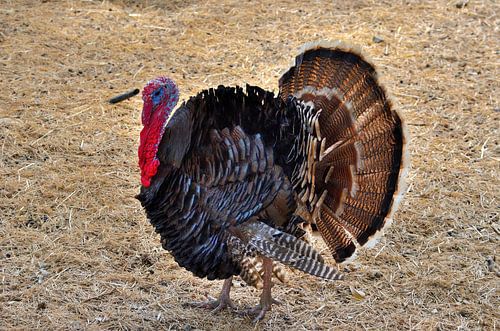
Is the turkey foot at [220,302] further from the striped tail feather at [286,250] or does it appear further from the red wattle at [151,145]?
the red wattle at [151,145]

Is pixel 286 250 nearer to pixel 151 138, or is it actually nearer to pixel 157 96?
pixel 151 138

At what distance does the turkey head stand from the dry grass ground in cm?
98

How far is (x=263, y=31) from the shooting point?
7676mm

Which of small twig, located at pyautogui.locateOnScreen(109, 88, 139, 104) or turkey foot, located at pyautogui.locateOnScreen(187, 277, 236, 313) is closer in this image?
turkey foot, located at pyautogui.locateOnScreen(187, 277, 236, 313)

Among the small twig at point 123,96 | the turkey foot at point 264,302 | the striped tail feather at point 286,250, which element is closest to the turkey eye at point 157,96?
the striped tail feather at point 286,250

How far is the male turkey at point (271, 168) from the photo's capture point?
12.8 ft

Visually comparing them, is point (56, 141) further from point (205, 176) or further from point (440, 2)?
point (440, 2)

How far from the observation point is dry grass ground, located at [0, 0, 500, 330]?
4.39 meters

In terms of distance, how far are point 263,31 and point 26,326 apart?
4527 millimetres

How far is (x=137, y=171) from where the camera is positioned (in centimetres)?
555

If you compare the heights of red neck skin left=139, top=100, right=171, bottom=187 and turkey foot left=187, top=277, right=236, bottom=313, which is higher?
red neck skin left=139, top=100, right=171, bottom=187

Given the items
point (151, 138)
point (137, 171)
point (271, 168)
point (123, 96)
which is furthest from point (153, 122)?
point (123, 96)

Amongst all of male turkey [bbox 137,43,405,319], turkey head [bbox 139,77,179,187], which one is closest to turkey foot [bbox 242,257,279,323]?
male turkey [bbox 137,43,405,319]

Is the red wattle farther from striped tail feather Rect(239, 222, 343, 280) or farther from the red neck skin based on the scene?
striped tail feather Rect(239, 222, 343, 280)
